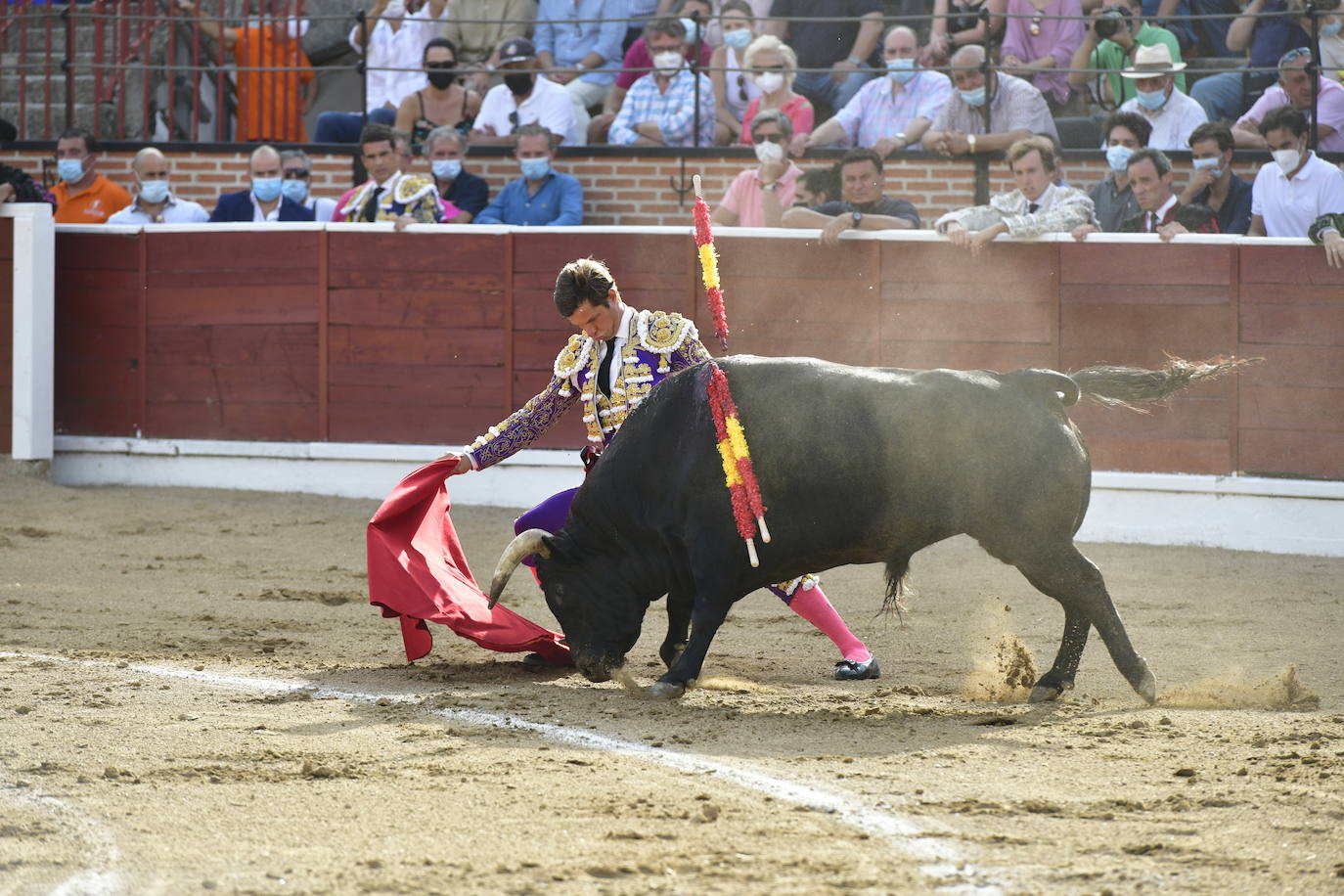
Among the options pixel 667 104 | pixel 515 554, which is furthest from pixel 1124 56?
pixel 515 554

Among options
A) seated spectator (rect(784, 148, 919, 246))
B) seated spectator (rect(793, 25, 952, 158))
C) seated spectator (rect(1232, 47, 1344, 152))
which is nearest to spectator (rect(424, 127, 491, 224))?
seated spectator (rect(793, 25, 952, 158))

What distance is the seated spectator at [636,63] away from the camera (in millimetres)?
9172

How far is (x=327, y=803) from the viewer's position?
3.28m

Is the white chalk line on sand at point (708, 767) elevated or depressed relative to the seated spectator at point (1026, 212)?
depressed

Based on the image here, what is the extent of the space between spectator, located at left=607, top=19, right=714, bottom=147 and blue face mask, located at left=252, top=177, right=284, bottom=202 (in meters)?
1.75

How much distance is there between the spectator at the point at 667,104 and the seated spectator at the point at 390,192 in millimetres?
1118

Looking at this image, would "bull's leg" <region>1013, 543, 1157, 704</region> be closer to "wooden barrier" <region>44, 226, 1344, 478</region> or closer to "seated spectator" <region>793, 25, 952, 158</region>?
"wooden barrier" <region>44, 226, 1344, 478</region>

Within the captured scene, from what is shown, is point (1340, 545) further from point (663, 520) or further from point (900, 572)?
point (663, 520)

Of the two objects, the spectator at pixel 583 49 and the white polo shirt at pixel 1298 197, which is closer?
the white polo shirt at pixel 1298 197

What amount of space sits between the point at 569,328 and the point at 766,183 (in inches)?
44.6

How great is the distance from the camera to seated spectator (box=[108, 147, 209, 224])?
8891 mm

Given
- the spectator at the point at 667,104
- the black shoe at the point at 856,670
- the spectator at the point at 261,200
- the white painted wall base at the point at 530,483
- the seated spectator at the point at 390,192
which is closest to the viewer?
the black shoe at the point at 856,670

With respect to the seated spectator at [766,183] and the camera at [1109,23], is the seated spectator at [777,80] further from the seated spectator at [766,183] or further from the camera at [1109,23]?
the camera at [1109,23]

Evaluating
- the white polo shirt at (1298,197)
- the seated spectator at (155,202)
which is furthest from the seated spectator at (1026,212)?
the seated spectator at (155,202)
